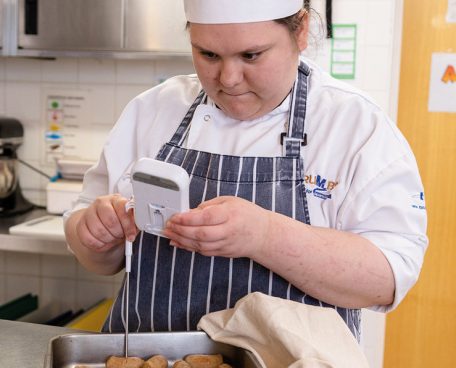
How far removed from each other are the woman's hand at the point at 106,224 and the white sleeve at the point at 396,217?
0.41 meters

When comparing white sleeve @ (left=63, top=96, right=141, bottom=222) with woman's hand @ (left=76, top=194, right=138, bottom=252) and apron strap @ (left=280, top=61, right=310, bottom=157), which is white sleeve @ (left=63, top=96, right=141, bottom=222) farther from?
apron strap @ (left=280, top=61, right=310, bottom=157)

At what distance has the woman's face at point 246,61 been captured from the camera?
3.85 ft

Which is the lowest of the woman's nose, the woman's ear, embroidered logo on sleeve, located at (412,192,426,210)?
A: embroidered logo on sleeve, located at (412,192,426,210)

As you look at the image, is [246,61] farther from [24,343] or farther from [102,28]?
[102,28]

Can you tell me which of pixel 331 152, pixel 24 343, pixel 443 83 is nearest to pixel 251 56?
pixel 331 152

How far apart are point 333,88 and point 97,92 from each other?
2024mm

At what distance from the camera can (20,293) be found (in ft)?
11.3

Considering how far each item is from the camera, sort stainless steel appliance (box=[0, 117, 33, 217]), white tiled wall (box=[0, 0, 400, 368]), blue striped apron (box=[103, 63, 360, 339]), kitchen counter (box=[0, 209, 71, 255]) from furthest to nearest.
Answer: stainless steel appliance (box=[0, 117, 33, 217]), white tiled wall (box=[0, 0, 400, 368]), kitchen counter (box=[0, 209, 71, 255]), blue striped apron (box=[103, 63, 360, 339])

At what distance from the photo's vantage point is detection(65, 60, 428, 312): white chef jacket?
1203mm

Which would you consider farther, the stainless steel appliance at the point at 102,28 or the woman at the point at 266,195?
the stainless steel appliance at the point at 102,28

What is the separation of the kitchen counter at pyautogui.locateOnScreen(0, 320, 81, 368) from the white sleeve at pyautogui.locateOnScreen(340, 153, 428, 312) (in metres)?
0.62

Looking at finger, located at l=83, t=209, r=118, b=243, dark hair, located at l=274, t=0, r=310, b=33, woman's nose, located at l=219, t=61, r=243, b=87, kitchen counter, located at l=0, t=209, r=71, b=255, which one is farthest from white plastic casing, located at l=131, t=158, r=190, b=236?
kitchen counter, located at l=0, t=209, r=71, b=255

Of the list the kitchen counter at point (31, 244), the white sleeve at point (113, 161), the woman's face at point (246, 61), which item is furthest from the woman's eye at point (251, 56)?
the kitchen counter at point (31, 244)

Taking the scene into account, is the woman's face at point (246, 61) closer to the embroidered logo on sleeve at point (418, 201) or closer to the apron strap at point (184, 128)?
the apron strap at point (184, 128)
